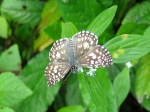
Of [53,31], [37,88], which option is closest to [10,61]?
[37,88]

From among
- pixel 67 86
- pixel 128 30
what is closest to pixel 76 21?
pixel 128 30

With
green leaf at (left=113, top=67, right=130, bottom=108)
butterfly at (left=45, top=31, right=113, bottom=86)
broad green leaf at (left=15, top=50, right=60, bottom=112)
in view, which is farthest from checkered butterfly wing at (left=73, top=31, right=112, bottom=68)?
broad green leaf at (left=15, top=50, right=60, bottom=112)

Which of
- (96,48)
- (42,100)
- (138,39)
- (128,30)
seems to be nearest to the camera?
(96,48)

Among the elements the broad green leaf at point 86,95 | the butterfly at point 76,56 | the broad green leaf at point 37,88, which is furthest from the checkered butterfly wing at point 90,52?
the broad green leaf at point 37,88

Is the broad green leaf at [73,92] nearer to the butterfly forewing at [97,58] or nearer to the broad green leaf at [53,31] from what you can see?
the broad green leaf at [53,31]

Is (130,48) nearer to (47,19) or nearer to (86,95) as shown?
(86,95)

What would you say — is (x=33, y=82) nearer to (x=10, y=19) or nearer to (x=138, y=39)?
(x=10, y=19)

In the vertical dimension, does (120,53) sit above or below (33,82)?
above

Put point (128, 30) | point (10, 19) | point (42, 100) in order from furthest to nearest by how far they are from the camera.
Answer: point (10, 19), point (42, 100), point (128, 30)
